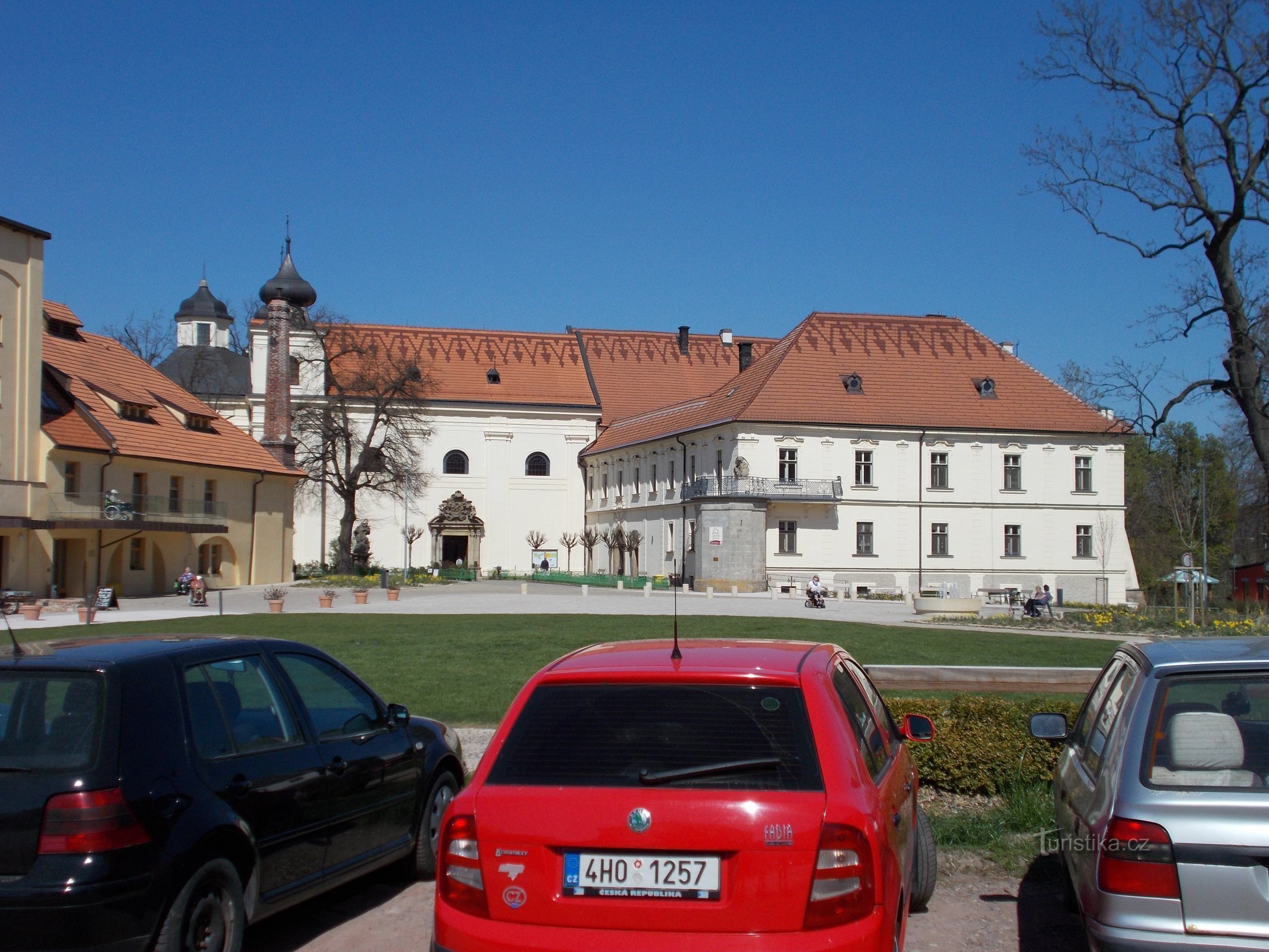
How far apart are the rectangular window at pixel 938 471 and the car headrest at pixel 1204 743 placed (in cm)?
5992

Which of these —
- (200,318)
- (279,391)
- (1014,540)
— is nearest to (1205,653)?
(1014,540)

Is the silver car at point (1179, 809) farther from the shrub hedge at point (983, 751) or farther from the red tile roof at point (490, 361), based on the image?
the red tile roof at point (490, 361)

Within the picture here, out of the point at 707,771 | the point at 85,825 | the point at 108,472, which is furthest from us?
the point at 108,472

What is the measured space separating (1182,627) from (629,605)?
713 inches

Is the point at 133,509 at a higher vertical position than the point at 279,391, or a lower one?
lower

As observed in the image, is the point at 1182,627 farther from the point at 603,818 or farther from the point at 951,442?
the point at 951,442

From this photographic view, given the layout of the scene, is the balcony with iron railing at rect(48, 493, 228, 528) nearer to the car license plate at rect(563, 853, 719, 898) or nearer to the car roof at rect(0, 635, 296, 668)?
the car roof at rect(0, 635, 296, 668)

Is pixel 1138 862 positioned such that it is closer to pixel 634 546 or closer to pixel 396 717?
pixel 396 717

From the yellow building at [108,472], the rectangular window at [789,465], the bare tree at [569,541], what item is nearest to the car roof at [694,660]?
the yellow building at [108,472]

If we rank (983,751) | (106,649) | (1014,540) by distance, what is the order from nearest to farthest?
(106,649) → (983,751) → (1014,540)

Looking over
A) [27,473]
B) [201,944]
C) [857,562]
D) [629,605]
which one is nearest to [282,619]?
[629,605]

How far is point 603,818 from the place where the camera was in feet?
14.2

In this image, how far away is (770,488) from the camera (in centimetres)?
6044

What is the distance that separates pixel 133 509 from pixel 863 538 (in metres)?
35.2
